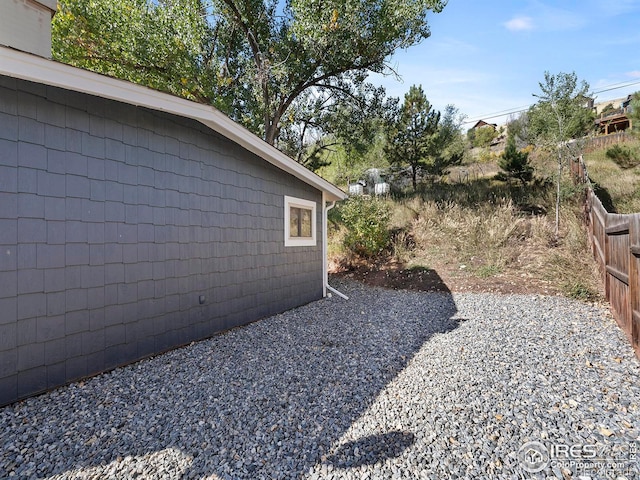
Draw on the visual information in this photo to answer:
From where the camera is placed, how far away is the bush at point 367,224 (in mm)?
9977

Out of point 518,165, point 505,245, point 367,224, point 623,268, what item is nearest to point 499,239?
point 505,245

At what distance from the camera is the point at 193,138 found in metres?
4.40

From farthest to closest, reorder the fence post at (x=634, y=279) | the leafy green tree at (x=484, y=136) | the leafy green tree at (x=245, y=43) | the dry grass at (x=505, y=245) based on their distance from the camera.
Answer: the leafy green tree at (x=484, y=136), the leafy green tree at (x=245, y=43), the dry grass at (x=505, y=245), the fence post at (x=634, y=279)

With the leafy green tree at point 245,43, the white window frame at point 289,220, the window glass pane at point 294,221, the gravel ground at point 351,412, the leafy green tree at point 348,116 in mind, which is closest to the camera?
the gravel ground at point 351,412

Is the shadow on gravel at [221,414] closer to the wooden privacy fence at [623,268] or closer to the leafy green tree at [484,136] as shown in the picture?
the wooden privacy fence at [623,268]

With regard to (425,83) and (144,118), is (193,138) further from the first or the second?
(425,83)

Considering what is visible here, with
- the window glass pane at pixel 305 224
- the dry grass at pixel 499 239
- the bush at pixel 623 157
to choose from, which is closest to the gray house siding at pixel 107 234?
the window glass pane at pixel 305 224

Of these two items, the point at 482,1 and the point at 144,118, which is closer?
the point at 144,118

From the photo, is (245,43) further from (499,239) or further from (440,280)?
(499,239)

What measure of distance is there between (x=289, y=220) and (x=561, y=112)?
812cm

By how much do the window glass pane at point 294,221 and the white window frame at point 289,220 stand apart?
0.06 meters

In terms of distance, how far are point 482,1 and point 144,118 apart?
7.95m

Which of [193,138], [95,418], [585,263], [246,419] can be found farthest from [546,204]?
[95,418]

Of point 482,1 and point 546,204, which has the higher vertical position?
point 482,1
